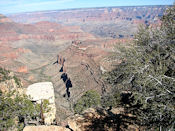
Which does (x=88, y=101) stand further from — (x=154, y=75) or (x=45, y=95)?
(x=154, y=75)

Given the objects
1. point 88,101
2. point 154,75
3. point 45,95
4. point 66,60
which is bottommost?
point 66,60

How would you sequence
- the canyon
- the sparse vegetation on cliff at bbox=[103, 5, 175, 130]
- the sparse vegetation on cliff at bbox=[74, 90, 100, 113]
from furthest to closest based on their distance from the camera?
the canyon
the sparse vegetation on cliff at bbox=[74, 90, 100, 113]
the sparse vegetation on cliff at bbox=[103, 5, 175, 130]

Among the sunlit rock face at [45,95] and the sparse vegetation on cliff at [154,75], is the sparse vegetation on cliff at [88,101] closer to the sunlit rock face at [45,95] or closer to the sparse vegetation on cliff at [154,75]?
the sunlit rock face at [45,95]

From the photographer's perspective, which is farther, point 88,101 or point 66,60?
point 66,60

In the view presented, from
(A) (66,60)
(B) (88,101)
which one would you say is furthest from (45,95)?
(A) (66,60)

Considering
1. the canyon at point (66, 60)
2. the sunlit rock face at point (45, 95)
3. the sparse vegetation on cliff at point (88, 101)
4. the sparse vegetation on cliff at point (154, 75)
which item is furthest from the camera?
the canyon at point (66, 60)

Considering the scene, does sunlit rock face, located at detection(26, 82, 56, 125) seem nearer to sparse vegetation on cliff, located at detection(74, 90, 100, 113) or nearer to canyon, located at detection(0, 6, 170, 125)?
canyon, located at detection(0, 6, 170, 125)

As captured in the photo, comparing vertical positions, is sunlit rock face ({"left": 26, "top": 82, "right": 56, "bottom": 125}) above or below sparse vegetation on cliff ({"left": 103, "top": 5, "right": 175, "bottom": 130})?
below

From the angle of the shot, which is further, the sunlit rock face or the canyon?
the canyon

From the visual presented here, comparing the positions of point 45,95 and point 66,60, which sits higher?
point 45,95

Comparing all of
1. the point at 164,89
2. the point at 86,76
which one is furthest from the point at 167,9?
the point at 86,76

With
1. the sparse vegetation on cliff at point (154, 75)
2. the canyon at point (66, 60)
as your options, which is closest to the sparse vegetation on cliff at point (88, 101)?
the canyon at point (66, 60)

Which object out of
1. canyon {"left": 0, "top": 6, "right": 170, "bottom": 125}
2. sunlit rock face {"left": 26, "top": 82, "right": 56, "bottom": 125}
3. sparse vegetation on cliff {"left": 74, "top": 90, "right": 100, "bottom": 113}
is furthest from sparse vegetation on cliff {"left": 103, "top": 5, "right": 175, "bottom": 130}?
sparse vegetation on cliff {"left": 74, "top": 90, "right": 100, "bottom": 113}

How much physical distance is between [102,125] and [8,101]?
260 inches
